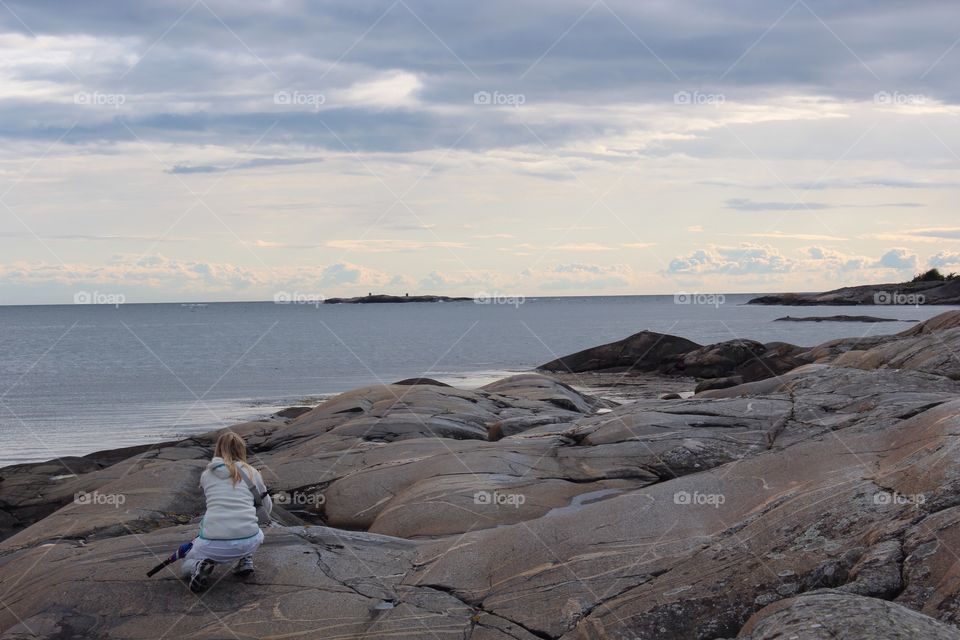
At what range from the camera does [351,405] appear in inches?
999

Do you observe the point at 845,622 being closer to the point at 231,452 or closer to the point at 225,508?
the point at 225,508

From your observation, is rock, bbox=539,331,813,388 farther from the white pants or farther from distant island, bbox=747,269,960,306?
distant island, bbox=747,269,960,306


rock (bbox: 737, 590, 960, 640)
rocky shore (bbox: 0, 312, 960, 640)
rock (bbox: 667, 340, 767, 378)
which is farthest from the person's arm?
rock (bbox: 667, 340, 767, 378)

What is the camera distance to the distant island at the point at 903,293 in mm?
139500

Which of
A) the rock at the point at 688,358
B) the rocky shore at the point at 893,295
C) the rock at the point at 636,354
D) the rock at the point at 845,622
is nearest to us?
the rock at the point at 845,622

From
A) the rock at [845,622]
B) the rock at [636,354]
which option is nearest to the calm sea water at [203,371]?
the rock at [636,354]

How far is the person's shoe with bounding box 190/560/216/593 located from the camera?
9.23 m

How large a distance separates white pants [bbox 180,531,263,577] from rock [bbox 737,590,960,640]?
5120 millimetres

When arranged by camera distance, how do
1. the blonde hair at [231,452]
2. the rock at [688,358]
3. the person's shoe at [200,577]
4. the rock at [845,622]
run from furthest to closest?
1. the rock at [688,358]
2. the blonde hair at [231,452]
3. the person's shoe at [200,577]
4. the rock at [845,622]

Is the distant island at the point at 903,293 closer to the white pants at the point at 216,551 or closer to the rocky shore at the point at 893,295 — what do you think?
the rocky shore at the point at 893,295

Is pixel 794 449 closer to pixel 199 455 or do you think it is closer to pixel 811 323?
pixel 199 455

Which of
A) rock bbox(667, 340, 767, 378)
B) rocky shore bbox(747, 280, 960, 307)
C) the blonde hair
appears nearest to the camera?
the blonde hair

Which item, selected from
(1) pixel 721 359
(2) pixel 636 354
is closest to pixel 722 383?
(1) pixel 721 359

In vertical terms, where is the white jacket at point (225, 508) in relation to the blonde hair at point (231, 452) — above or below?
below
